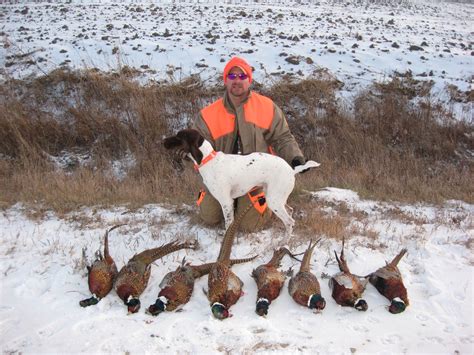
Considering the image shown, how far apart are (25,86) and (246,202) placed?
4.96 meters

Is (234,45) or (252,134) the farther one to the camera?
(234,45)

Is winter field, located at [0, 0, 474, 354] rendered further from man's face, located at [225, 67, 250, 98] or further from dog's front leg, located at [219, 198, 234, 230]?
man's face, located at [225, 67, 250, 98]

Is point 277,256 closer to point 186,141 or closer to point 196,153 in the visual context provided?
point 196,153

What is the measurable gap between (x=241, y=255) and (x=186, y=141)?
1158 millimetres

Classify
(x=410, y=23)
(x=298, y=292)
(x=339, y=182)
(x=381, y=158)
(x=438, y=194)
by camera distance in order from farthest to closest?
(x=410, y=23)
(x=381, y=158)
(x=339, y=182)
(x=438, y=194)
(x=298, y=292)

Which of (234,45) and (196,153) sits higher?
(234,45)

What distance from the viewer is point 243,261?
333 cm

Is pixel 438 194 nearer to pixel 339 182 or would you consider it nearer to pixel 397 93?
pixel 339 182

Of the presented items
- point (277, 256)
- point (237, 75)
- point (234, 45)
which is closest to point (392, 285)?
point (277, 256)

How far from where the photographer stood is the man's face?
3621mm

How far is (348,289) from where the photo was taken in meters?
2.82

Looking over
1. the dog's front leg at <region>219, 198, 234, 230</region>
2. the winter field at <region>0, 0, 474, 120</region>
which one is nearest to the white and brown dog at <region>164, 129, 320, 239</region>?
the dog's front leg at <region>219, 198, 234, 230</region>

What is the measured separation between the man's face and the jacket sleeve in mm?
465

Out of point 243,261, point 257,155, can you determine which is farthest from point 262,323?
point 257,155
